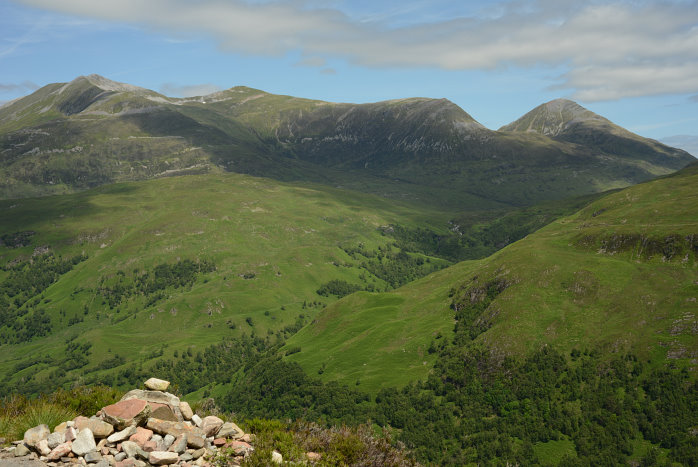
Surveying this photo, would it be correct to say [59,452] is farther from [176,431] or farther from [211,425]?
[211,425]

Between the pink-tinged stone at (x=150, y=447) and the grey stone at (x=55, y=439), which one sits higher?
the grey stone at (x=55, y=439)

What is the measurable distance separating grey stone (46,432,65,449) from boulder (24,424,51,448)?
0.48 metres

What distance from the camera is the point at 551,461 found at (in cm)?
12888

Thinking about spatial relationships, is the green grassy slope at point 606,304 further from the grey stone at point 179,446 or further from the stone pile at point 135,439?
the grey stone at point 179,446

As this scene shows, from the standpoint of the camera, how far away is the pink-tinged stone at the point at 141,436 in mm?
23984

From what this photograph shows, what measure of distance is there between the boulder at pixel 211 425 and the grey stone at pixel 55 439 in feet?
24.0

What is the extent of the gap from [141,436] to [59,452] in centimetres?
386

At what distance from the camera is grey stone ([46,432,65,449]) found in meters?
23.3

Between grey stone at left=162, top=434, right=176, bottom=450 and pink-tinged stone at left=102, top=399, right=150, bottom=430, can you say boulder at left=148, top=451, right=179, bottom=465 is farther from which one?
pink-tinged stone at left=102, top=399, right=150, bottom=430

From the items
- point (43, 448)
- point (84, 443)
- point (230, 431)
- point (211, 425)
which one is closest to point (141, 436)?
point (84, 443)

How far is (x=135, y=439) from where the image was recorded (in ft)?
79.4

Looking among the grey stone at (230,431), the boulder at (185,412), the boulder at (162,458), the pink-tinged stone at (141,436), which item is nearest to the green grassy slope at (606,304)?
the grey stone at (230,431)

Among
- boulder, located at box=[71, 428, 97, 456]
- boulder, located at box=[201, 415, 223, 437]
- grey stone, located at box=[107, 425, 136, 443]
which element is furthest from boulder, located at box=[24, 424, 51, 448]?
boulder, located at box=[201, 415, 223, 437]

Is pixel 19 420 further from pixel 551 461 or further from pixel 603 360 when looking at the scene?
pixel 603 360
